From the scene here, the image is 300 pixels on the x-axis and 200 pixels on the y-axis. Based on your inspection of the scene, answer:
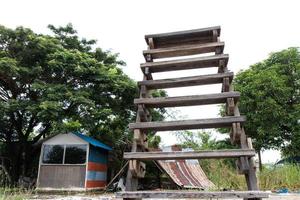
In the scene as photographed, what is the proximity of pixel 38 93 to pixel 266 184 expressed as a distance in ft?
34.6

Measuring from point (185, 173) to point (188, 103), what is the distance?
9651 mm

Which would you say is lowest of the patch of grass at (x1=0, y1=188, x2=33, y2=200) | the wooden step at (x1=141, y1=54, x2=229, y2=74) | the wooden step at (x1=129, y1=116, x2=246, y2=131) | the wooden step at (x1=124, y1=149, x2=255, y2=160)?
the patch of grass at (x1=0, y1=188, x2=33, y2=200)

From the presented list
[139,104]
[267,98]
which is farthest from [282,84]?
[139,104]

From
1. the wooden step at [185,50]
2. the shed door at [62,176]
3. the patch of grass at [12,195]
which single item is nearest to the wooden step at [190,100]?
the wooden step at [185,50]

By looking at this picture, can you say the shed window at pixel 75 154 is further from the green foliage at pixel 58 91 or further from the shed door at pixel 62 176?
the green foliage at pixel 58 91

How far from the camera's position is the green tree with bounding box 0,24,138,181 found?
39.8 feet

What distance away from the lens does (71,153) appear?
12.9 meters

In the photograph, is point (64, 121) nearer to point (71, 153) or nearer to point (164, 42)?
point (71, 153)

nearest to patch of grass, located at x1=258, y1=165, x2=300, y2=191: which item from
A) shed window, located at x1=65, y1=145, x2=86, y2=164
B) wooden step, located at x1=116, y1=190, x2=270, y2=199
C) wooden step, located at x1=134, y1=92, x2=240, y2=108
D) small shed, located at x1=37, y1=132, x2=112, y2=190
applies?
wooden step, located at x1=134, y1=92, x2=240, y2=108

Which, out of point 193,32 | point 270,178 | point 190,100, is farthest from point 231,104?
point 270,178

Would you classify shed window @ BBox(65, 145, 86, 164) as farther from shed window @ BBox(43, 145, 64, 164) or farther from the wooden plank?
Result: the wooden plank

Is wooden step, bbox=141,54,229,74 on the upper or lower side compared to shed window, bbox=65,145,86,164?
upper

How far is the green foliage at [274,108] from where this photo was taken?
14742mm

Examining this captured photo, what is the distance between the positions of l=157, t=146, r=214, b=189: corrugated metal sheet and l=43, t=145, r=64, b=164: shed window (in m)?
4.53
